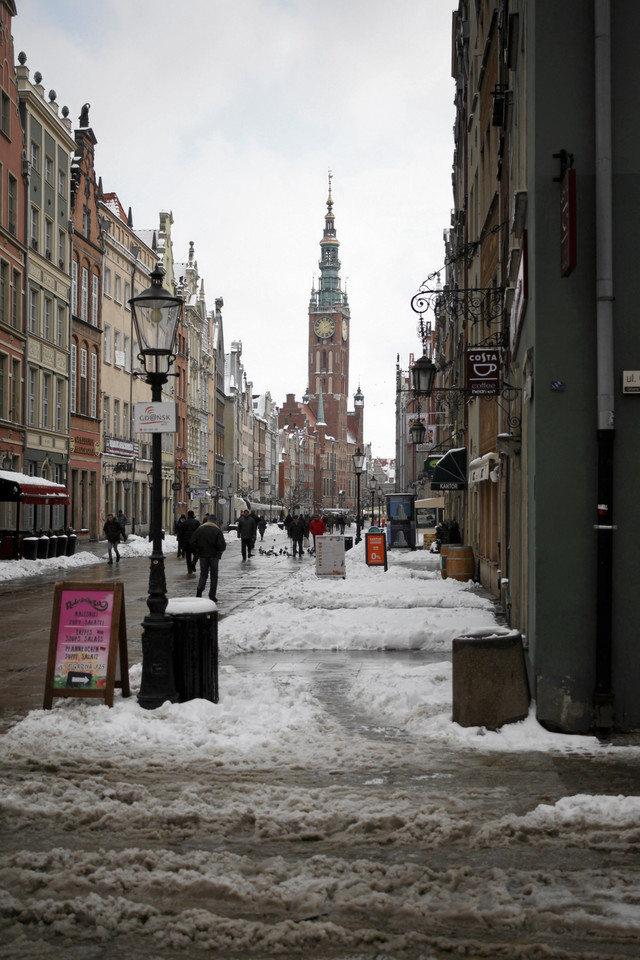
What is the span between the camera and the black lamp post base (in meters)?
9.09

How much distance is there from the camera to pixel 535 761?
7.42 metres

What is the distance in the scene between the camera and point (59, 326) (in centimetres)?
4738

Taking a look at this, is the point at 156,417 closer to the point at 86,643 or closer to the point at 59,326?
the point at 86,643

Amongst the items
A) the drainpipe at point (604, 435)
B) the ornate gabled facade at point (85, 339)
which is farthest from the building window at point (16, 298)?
the drainpipe at point (604, 435)

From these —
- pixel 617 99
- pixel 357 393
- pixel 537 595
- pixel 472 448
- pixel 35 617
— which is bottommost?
pixel 35 617

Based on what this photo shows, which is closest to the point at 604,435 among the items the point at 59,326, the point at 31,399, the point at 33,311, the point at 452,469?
the point at 452,469

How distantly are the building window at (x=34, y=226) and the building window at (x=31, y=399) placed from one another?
5.31 m

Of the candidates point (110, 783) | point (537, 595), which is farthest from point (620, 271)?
point (110, 783)

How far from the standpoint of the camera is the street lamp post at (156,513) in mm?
9148

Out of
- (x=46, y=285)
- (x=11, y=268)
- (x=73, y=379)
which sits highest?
(x=46, y=285)

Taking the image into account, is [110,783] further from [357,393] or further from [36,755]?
[357,393]

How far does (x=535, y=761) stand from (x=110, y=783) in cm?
300

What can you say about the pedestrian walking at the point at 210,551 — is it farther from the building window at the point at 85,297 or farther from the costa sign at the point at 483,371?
the building window at the point at 85,297

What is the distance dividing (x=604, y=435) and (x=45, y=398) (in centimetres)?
4020
